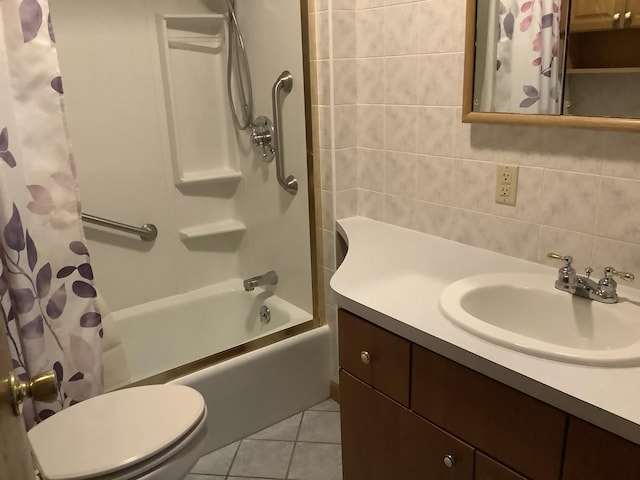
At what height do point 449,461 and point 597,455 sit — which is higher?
point 597,455

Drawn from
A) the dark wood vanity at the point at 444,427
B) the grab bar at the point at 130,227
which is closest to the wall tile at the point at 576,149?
the dark wood vanity at the point at 444,427

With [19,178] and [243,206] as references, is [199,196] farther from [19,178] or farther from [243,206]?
[19,178]

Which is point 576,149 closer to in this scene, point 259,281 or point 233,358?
point 233,358

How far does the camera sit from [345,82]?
6.37 ft

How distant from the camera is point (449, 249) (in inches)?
66.8

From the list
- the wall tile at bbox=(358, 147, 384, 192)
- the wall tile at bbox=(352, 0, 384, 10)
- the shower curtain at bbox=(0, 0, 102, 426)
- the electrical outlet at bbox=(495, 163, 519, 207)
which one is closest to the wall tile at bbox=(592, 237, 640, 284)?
the electrical outlet at bbox=(495, 163, 519, 207)

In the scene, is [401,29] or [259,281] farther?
[259,281]

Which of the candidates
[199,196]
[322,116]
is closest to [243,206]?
[199,196]

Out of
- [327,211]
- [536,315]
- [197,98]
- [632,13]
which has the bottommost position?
[536,315]

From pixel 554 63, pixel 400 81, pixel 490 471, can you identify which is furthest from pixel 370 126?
pixel 490 471

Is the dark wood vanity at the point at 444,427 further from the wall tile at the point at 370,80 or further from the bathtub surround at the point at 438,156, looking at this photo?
the wall tile at the point at 370,80

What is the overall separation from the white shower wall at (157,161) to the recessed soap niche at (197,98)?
2 centimetres

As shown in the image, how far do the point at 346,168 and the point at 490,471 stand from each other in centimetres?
118

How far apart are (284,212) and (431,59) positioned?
90 cm
